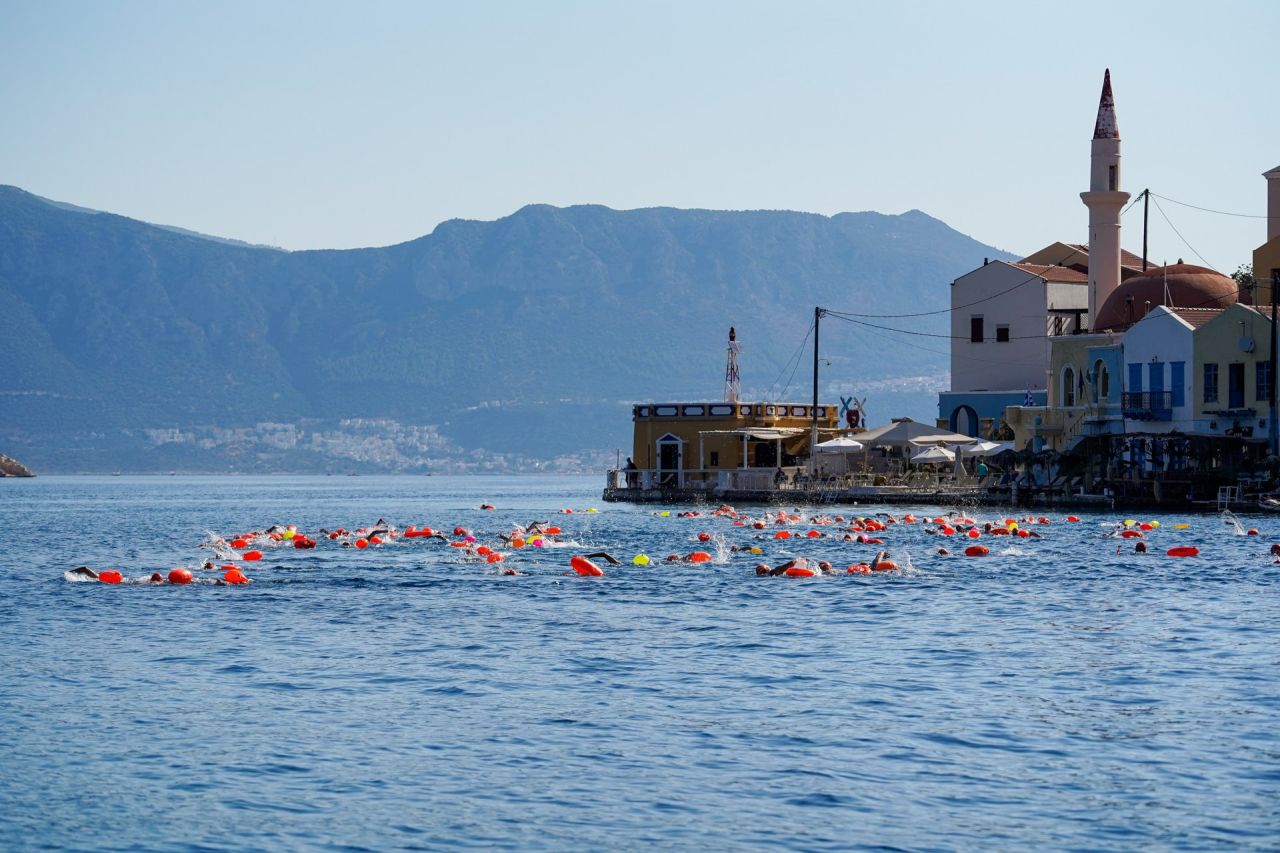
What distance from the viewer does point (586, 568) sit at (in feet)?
131

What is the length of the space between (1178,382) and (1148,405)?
173 centimetres

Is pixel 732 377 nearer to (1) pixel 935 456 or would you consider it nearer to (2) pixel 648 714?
(1) pixel 935 456

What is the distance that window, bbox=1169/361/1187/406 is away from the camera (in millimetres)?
70062

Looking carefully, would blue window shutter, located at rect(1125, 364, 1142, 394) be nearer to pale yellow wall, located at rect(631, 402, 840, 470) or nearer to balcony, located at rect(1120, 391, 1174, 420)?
balcony, located at rect(1120, 391, 1174, 420)

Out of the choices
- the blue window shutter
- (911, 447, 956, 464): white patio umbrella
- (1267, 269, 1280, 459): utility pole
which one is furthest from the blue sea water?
(911, 447, 956, 464): white patio umbrella

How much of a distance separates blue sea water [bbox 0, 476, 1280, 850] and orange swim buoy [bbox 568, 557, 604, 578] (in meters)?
2.37

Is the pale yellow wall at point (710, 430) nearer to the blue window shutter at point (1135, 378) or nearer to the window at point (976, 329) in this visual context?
the window at point (976, 329)

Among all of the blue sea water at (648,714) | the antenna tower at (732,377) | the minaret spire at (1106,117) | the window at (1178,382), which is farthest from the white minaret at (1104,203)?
the blue sea water at (648,714)

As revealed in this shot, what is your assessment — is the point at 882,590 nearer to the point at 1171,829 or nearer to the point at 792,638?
the point at 792,638

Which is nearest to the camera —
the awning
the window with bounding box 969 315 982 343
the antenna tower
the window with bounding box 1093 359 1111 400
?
the window with bounding box 1093 359 1111 400

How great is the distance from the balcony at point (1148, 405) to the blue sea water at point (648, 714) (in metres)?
34.5

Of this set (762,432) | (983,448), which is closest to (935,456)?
(983,448)

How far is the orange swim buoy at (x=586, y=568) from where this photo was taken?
39625 millimetres

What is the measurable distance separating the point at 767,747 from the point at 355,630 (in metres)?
12.4
